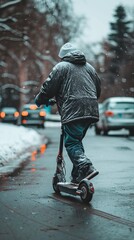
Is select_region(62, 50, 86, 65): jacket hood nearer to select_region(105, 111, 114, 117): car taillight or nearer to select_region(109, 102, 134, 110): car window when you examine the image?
select_region(109, 102, 134, 110): car window

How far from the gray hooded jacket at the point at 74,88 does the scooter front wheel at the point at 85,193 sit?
79cm

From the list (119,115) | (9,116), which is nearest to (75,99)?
(119,115)

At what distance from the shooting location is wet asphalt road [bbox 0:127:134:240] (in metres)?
5.67

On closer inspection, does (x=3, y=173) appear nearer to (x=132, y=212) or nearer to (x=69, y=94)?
(x=69, y=94)

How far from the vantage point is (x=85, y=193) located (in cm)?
735

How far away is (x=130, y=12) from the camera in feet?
218

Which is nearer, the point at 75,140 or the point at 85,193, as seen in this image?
the point at 85,193

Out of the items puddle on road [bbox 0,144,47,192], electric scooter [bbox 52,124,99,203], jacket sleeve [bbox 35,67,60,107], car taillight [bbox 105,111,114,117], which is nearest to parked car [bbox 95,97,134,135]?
car taillight [bbox 105,111,114,117]

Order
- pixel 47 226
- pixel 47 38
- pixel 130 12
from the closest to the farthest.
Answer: pixel 47 226, pixel 47 38, pixel 130 12

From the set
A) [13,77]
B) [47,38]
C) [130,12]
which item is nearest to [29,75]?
[13,77]

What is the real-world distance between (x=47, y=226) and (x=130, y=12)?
61715 mm

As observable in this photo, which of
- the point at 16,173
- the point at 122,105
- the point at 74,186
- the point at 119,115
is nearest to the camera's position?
the point at 74,186

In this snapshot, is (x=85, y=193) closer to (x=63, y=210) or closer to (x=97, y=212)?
(x=63, y=210)

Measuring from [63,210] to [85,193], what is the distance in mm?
591
